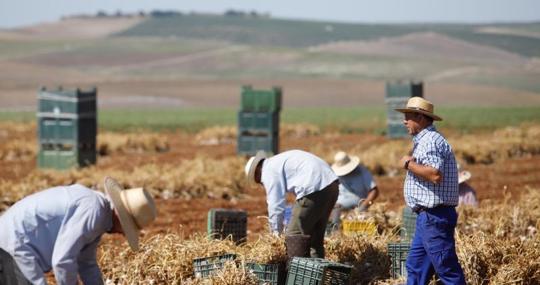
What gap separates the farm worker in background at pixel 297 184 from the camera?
9.59 m

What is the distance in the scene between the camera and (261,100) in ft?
88.9

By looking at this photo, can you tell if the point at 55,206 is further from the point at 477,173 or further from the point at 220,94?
the point at 220,94

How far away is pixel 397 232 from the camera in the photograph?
11789mm

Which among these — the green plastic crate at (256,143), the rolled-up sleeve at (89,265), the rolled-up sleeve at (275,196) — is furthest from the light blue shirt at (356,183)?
the green plastic crate at (256,143)

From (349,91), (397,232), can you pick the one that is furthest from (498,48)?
(397,232)

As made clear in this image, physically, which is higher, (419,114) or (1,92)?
(419,114)

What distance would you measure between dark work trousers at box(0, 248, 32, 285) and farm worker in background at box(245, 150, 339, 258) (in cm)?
295

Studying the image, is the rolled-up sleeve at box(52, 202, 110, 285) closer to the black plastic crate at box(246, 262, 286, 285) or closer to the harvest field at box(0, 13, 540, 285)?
the harvest field at box(0, 13, 540, 285)

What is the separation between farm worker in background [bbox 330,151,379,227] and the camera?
12.5 m

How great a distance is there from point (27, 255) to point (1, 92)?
97313 millimetres

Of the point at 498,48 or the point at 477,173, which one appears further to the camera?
the point at 498,48

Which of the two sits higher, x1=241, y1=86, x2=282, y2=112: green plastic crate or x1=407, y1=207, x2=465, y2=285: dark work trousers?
x1=407, y1=207, x2=465, y2=285: dark work trousers

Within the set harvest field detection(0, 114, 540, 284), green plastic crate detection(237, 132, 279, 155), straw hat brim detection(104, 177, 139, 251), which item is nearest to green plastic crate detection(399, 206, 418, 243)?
harvest field detection(0, 114, 540, 284)

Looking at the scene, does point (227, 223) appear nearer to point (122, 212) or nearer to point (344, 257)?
point (344, 257)
